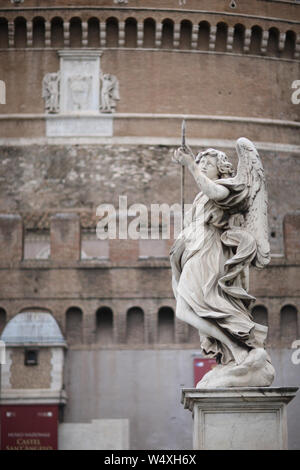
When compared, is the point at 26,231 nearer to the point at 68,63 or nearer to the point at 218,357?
the point at 68,63

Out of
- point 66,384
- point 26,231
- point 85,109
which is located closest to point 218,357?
point 66,384

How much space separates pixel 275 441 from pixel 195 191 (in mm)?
19545

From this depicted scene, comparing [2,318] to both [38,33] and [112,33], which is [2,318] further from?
[112,33]

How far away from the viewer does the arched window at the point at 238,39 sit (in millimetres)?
26875

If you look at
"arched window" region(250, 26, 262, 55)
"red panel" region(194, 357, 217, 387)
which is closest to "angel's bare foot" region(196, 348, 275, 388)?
"red panel" region(194, 357, 217, 387)

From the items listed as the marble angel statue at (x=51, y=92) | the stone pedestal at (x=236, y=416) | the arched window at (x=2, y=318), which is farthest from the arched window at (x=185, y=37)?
the stone pedestal at (x=236, y=416)

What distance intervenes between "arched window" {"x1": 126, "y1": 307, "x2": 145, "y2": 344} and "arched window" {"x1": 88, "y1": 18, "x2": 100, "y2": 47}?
299 inches

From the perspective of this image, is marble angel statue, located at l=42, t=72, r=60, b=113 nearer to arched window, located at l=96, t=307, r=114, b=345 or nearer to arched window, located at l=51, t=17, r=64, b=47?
arched window, located at l=51, t=17, r=64, b=47

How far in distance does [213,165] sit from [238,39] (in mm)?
20721

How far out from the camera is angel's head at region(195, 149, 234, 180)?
7012mm

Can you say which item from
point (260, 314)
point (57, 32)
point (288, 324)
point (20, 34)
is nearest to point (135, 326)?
point (260, 314)

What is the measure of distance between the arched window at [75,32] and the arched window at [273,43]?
523 centimetres

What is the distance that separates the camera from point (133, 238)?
76.6ft

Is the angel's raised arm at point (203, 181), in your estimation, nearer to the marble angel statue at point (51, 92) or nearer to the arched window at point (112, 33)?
the marble angel statue at point (51, 92)
